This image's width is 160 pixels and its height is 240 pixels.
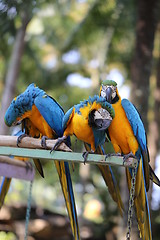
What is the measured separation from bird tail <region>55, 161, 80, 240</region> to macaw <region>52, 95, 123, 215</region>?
266 mm

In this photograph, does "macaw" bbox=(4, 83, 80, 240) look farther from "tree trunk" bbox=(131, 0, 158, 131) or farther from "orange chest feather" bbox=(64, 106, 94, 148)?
"tree trunk" bbox=(131, 0, 158, 131)

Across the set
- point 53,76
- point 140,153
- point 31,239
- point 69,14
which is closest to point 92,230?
point 31,239

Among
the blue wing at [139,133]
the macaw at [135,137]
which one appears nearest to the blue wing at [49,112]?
the macaw at [135,137]

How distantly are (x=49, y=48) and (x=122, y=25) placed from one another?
518 centimetres

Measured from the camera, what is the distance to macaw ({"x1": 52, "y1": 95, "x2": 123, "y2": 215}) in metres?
2.22

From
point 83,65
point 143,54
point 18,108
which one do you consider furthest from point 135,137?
point 83,65

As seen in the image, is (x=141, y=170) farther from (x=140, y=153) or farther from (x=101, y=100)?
(x=101, y=100)

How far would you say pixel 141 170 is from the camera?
8.04 feet

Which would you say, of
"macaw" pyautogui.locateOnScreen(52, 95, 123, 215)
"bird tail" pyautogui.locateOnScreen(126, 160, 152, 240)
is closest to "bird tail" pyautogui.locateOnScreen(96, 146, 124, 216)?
"macaw" pyautogui.locateOnScreen(52, 95, 123, 215)

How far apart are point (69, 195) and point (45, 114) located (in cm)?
62

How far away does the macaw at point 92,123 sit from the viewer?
222cm

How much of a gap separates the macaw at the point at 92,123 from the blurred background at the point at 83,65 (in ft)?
0.74

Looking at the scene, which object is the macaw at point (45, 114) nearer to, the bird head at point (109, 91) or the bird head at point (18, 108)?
the bird head at point (18, 108)

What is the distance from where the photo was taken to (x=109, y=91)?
8.01ft
